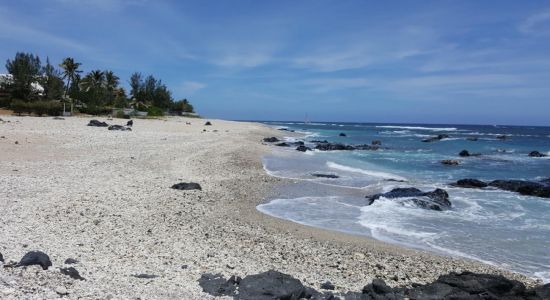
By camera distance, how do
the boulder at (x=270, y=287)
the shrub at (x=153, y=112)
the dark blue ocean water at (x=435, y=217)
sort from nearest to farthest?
1. the boulder at (x=270, y=287)
2. the dark blue ocean water at (x=435, y=217)
3. the shrub at (x=153, y=112)

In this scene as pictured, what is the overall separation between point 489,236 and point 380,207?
144 inches

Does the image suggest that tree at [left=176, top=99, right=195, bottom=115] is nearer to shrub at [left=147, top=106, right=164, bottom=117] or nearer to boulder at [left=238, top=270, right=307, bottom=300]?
shrub at [left=147, top=106, right=164, bottom=117]

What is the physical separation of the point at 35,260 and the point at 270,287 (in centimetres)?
336

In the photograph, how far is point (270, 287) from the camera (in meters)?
6.34

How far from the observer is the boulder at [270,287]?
618 centimetres

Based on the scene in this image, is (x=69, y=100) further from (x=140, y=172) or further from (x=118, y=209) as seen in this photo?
(x=118, y=209)

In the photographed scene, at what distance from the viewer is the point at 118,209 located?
1091 cm

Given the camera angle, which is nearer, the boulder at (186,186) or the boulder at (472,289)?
the boulder at (472,289)

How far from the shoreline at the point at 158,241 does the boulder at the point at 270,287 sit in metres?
0.58

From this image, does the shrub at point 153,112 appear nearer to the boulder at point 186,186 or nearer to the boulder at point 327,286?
the boulder at point 186,186

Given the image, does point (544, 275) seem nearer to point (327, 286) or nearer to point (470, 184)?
point (327, 286)

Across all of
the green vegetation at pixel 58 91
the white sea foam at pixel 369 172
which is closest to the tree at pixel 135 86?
the green vegetation at pixel 58 91

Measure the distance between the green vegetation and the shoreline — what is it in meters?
37.7

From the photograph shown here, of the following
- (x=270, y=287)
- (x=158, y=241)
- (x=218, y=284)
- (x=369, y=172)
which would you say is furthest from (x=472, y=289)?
(x=369, y=172)
